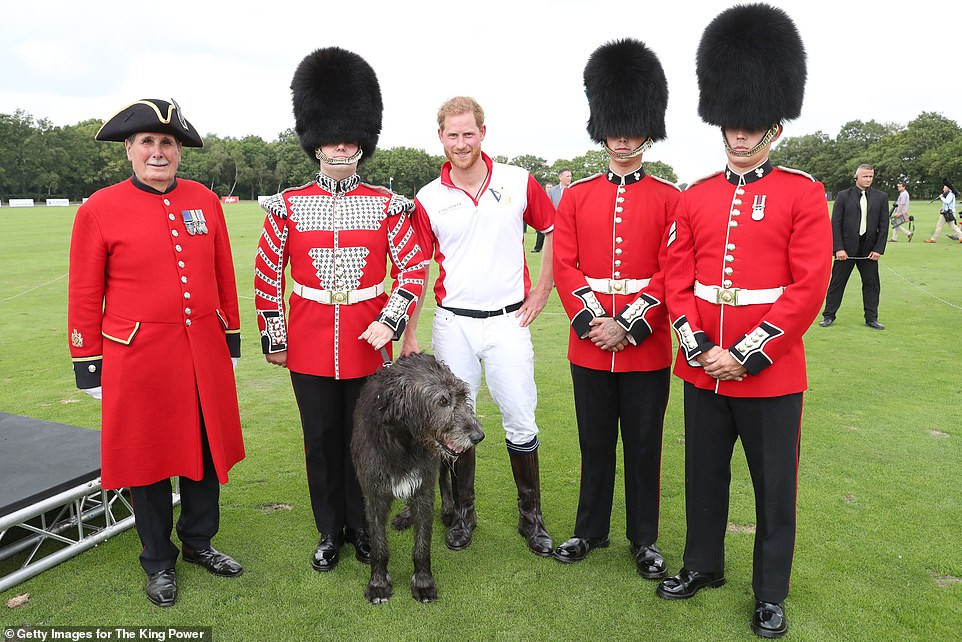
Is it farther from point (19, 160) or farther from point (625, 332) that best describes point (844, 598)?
point (19, 160)

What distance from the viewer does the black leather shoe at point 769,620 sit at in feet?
9.90

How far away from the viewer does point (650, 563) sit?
3.52 meters

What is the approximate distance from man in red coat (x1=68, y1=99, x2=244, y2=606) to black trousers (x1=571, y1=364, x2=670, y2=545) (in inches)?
75.2

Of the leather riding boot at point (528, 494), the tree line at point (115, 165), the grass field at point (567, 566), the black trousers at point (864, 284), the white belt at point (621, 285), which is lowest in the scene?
the grass field at point (567, 566)

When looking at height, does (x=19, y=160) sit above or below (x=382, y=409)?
above

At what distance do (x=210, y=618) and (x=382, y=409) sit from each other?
127cm

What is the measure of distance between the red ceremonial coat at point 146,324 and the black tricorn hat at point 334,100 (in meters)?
0.71

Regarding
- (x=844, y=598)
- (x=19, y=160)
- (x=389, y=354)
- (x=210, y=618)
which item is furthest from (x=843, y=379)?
(x=19, y=160)

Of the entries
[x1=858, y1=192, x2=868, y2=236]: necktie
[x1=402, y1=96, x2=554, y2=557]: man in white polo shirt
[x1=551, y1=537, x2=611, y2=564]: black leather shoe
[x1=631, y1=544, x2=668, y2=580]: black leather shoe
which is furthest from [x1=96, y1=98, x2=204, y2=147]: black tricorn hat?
[x1=858, y1=192, x2=868, y2=236]: necktie

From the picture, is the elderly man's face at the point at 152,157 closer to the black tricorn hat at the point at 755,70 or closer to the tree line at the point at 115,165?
the black tricorn hat at the point at 755,70

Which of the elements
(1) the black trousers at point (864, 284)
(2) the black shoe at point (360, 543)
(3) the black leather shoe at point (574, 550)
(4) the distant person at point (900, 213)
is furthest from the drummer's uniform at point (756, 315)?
(4) the distant person at point (900, 213)

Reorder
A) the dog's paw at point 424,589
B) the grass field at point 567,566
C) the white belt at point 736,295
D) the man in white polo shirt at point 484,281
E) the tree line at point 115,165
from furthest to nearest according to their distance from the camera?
the tree line at point 115,165 < the man in white polo shirt at point 484,281 < the dog's paw at point 424,589 < the grass field at point 567,566 < the white belt at point 736,295

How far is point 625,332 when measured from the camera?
338 cm

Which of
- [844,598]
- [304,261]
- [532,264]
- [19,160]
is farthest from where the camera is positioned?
[19,160]
